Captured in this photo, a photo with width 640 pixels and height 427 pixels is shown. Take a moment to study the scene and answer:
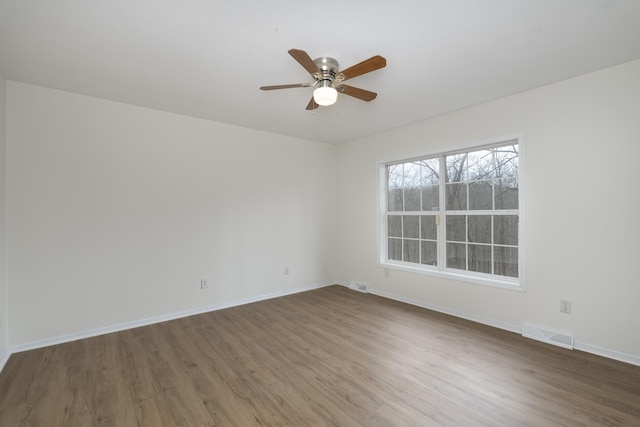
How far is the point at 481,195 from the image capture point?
347cm

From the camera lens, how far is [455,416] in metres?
1.82

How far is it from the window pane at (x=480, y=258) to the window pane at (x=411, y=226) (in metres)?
0.79

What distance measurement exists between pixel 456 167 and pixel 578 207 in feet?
4.36

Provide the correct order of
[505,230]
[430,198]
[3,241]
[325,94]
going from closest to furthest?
1. [325,94]
2. [3,241]
3. [505,230]
4. [430,198]

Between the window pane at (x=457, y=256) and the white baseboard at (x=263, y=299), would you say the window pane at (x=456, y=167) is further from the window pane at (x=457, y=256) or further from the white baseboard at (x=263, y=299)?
the white baseboard at (x=263, y=299)

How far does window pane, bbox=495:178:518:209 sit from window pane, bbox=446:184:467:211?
1.23 feet

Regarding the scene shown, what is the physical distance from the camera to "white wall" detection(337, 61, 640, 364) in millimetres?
2457

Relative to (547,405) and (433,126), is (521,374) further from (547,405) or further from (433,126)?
(433,126)

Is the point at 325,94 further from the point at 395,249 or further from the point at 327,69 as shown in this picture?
the point at 395,249

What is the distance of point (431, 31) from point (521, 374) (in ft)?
8.82

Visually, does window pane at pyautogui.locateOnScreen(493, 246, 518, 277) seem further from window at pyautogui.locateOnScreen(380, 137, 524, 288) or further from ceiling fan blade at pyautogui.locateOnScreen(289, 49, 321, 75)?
ceiling fan blade at pyautogui.locateOnScreen(289, 49, 321, 75)

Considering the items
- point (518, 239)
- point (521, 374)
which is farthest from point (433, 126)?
point (521, 374)

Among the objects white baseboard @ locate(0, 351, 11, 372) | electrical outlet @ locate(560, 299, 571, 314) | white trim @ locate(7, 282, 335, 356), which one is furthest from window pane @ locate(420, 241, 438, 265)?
white baseboard @ locate(0, 351, 11, 372)

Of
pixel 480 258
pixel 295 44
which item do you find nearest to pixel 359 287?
pixel 480 258
